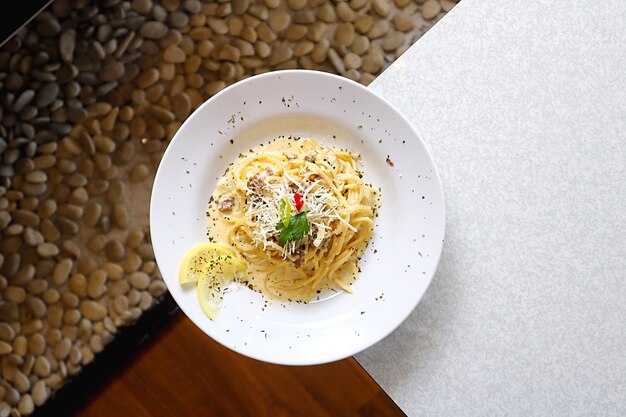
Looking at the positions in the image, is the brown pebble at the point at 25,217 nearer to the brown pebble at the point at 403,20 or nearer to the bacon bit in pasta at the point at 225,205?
the bacon bit in pasta at the point at 225,205

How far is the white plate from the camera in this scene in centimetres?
114

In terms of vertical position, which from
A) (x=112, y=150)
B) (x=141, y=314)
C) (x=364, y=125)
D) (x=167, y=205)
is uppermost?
(x=364, y=125)

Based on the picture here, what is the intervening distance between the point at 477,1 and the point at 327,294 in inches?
24.4

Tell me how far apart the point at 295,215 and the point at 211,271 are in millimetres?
180

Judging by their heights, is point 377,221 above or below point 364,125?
below

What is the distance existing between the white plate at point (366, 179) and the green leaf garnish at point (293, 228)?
12 centimetres

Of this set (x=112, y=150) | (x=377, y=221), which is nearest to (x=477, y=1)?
(x=377, y=221)

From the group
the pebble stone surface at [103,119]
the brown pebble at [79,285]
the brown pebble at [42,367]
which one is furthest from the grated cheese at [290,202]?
the brown pebble at [42,367]

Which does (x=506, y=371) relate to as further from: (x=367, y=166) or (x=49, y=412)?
(x=49, y=412)

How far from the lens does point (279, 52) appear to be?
5.59 ft

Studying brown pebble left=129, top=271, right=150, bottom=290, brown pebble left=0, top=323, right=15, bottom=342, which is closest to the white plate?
brown pebble left=129, top=271, right=150, bottom=290

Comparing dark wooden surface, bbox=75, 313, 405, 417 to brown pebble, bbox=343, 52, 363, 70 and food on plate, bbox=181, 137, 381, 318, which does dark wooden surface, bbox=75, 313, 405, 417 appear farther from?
brown pebble, bbox=343, 52, 363, 70

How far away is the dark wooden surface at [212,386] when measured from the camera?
5.03 ft

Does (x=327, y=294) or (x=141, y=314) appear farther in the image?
(x=141, y=314)
